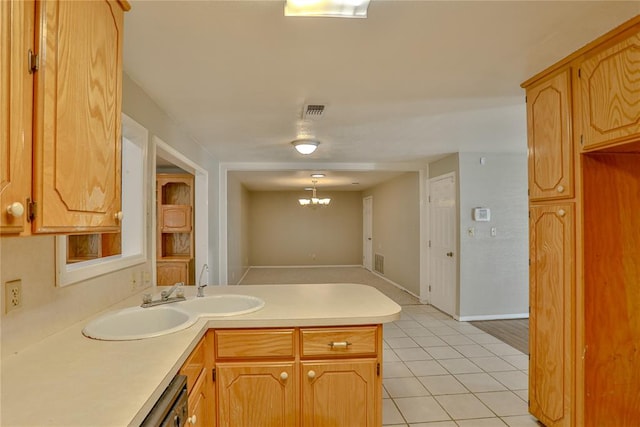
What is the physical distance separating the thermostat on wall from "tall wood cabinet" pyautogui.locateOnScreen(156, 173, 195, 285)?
3930 mm

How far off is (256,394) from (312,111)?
2108mm

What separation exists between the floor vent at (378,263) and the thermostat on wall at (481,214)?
367cm

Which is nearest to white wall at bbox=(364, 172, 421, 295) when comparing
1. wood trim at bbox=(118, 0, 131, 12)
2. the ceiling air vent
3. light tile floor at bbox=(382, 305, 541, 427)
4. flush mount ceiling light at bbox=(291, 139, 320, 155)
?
light tile floor at bbox=(382, 305, 541, 427)

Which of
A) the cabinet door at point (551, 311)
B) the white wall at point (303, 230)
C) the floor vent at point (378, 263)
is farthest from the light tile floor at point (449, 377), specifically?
the white wall at point (303, 230)

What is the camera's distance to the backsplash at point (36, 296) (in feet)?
4.08

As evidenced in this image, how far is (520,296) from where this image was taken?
4660 mm

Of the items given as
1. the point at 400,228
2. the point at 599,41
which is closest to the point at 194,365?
the point at 599,41

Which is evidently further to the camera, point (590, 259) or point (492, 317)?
point (492, 317)

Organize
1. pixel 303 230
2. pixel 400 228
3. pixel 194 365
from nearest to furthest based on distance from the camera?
pixel 194 365 → pixel 400 228 → pixel 303 230

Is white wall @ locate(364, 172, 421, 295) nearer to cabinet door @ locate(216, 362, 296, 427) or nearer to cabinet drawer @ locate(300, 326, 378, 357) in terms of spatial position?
cabinet drawer @ locate(300, 326, 378, 357)

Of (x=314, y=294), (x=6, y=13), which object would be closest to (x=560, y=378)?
(x=314, y=294)

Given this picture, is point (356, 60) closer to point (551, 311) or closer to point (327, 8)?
point (327, 8)

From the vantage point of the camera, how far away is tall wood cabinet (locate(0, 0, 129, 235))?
2.83ft

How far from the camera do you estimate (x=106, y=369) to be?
1.16 metres
